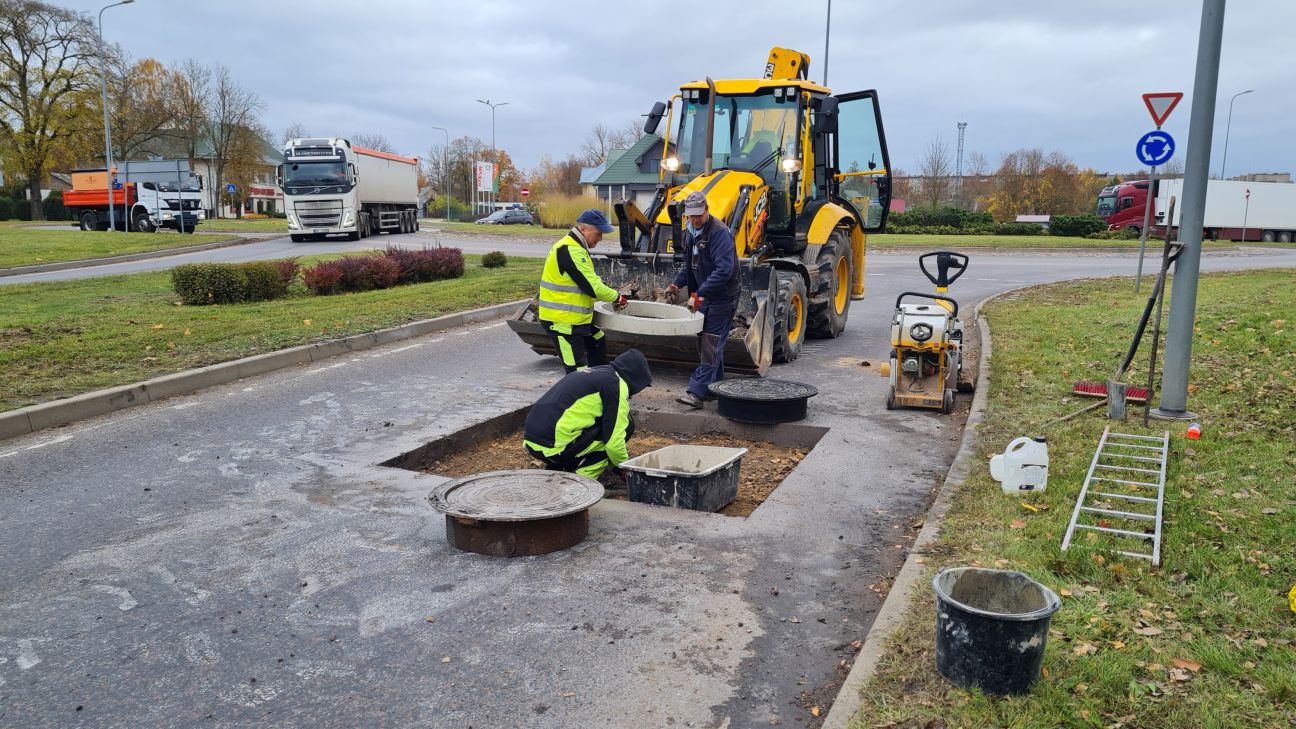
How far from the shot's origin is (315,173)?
3072cm

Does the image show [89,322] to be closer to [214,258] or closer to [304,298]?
[304,298]

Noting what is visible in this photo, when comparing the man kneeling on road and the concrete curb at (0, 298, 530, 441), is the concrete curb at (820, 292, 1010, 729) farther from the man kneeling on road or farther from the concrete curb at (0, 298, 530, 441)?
the concrete curb at (0, 298, 530, 441)

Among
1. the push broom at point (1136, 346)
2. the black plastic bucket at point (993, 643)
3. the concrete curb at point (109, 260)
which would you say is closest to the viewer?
the black plastic bucket at point (993, 643)

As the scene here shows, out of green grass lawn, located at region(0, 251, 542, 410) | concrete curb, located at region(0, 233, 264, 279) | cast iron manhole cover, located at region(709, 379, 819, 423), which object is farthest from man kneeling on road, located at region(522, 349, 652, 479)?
concrete curb, located at region(0, 233, 264, 279)

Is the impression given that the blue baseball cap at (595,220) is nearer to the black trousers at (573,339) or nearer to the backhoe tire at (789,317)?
the black trousers at (573,339)

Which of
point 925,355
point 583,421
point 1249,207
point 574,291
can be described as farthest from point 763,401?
point 1249,207

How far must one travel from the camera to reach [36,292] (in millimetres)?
15266

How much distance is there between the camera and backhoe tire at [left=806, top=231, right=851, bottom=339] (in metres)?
11.2

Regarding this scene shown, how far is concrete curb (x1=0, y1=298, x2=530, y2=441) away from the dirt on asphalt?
3.19 m

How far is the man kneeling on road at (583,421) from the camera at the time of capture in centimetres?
582

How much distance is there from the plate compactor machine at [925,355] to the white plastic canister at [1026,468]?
245cm

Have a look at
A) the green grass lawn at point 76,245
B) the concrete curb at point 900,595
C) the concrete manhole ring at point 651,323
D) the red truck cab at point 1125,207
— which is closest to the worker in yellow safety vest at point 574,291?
the concrete manhole ring at point 651,323

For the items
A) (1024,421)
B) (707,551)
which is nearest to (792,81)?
(1024,421)

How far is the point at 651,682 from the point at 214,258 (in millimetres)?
25067
